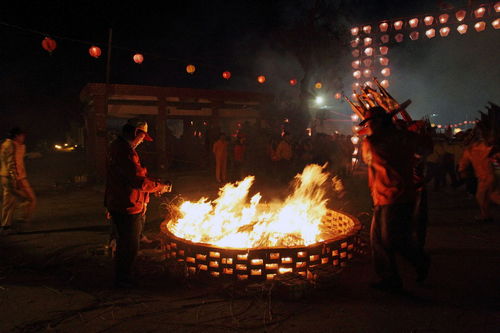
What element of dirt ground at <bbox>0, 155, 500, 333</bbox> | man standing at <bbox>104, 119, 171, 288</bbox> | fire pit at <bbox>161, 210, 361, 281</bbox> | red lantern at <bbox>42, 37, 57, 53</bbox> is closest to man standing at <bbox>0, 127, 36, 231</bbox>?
dirt ground at <bbox>0, 155, 500, 333</bbox>

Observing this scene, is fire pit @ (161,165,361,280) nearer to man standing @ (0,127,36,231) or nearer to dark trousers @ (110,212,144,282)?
dark trousers @ (110,212,144,282)

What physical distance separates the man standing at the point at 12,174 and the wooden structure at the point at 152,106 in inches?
272

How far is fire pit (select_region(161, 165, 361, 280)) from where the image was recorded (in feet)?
15.1

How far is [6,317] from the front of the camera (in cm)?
384

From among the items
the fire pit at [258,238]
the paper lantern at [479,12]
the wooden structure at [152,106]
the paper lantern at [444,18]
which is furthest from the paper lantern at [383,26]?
the fire pit at [258,238]

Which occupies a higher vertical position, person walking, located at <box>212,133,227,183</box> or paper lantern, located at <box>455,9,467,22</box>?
paper lantern, located at <box>455,9,467,22</box>

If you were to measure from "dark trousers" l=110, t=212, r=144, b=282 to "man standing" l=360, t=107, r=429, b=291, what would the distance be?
9.23ft

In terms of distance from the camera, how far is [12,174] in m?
6.96

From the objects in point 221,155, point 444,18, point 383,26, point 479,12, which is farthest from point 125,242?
point 383,26

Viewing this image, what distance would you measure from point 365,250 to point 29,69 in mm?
32126

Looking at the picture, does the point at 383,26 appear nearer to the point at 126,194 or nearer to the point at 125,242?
the point at 126,194

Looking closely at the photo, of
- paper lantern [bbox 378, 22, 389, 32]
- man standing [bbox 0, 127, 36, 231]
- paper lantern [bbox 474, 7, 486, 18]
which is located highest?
paper lantern [bbox 378, 22, 389, 32]

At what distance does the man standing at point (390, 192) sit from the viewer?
13.9 feet

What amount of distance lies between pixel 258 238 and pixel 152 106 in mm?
13900
